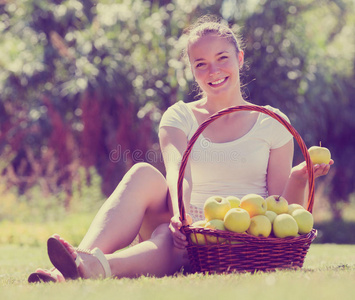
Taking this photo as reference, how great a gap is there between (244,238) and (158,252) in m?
0.48

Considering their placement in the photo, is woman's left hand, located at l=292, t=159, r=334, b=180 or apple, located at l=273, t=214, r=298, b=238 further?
woman's left hand, located at l=292, t=159, r=334, b=180

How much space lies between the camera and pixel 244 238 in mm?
2641

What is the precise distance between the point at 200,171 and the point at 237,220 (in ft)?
2.69

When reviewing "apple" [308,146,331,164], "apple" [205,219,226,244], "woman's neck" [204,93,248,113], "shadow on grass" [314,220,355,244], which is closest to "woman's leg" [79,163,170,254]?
"apple" [205,219,226,244]

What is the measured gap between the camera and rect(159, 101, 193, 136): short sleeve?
3.46 meters

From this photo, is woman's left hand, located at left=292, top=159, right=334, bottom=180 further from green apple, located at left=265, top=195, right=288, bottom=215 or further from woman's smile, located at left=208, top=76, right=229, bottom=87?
woman's smile, located at left=208, top=76, right=229, bottom=87

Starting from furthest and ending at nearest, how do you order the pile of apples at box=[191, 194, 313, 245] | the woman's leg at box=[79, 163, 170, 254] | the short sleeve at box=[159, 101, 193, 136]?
the short sleeve at box=[159, 101, 193, 136] < the woman's leg at box=[79, 163, 170, 254] < the pile of apples at box=[191, 194, 313, 245]

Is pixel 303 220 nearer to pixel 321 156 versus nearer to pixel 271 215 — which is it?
pixel 271 215

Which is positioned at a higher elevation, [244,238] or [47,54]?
[47,54]

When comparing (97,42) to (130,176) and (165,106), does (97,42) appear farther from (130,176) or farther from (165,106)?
(130,176)

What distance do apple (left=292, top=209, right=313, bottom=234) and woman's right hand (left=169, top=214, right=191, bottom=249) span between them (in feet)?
1.71

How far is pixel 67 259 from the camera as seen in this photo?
2.57 m

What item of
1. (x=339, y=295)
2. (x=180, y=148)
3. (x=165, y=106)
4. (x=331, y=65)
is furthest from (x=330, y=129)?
(x=339, y=295)

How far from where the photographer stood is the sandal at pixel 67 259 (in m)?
2.55
